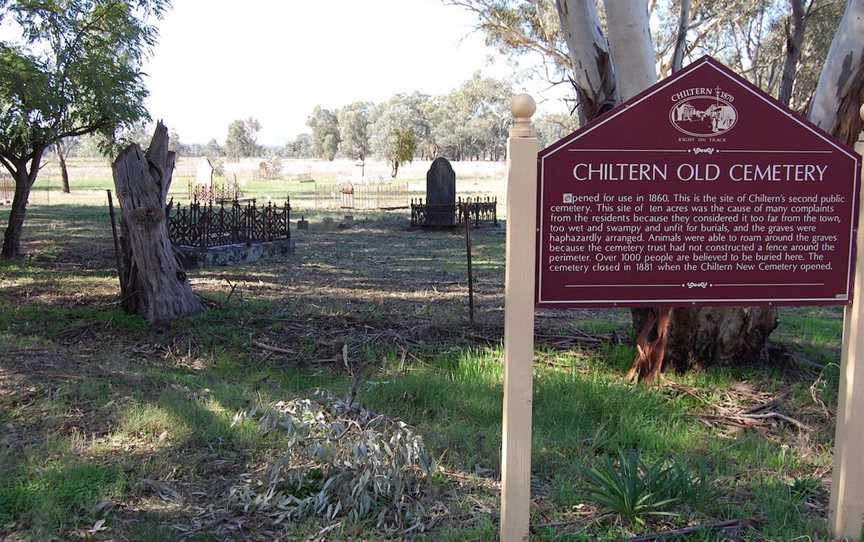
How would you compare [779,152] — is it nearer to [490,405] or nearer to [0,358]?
[490,405]

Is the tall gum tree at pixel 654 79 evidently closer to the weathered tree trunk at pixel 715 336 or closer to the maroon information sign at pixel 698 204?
the weathered tree trunk at pixel 715 336

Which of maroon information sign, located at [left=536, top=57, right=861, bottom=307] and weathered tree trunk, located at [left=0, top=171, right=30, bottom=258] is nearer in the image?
maroon information sign, located at [left=536, top=57, right=861, bottom=307]

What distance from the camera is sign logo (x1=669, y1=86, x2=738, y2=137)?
3729 millimetres

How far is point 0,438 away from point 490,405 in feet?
10.4

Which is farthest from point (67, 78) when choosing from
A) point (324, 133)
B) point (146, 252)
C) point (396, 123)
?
point (324, 133)

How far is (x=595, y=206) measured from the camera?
3.70 m

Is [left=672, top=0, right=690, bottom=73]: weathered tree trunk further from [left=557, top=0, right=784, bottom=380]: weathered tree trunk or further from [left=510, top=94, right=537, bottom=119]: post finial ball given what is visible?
[left=510, top=94, right=537, bottom=119]: post finial ball

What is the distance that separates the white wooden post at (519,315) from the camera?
351 centimetres

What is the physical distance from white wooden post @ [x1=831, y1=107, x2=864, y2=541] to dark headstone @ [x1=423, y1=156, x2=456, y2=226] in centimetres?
1976

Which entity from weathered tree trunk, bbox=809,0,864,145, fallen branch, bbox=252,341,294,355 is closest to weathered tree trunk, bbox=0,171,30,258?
fallen branch, bbox=252,341,294,355

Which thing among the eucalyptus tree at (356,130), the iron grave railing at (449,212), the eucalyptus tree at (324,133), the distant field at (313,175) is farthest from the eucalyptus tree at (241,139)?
the iron grave railing at (449,212)

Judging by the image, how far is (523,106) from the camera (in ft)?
11.4

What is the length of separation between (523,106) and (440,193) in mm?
20318

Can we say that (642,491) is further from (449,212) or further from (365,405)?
(449,212)
